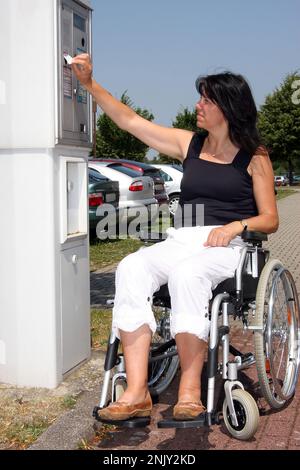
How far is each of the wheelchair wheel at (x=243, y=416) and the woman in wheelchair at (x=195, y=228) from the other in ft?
0.69

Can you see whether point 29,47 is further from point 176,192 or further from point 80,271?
point 176,192

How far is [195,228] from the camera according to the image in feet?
11.9

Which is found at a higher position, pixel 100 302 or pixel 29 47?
pixel 29 47

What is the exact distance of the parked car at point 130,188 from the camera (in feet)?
42.1

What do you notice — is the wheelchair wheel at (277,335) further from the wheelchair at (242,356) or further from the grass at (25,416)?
the grass at (25,416)

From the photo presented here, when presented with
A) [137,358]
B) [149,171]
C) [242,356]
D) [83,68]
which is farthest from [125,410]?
[149,171]

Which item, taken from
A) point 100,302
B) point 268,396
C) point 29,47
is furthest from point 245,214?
point 100,302

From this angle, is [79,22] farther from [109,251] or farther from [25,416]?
[109,251]

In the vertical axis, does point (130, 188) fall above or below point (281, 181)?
above

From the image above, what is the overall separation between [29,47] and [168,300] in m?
1.64

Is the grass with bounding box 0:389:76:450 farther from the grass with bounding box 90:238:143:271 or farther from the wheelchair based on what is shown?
the grass with bounding box 90:238:143:271

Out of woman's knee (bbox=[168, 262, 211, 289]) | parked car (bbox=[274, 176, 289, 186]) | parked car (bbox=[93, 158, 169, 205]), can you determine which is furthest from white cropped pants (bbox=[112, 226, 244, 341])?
parked car (bbox=[274, 176, 289, 186])

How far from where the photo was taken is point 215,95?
3.71 metres

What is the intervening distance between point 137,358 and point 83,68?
1.74m
